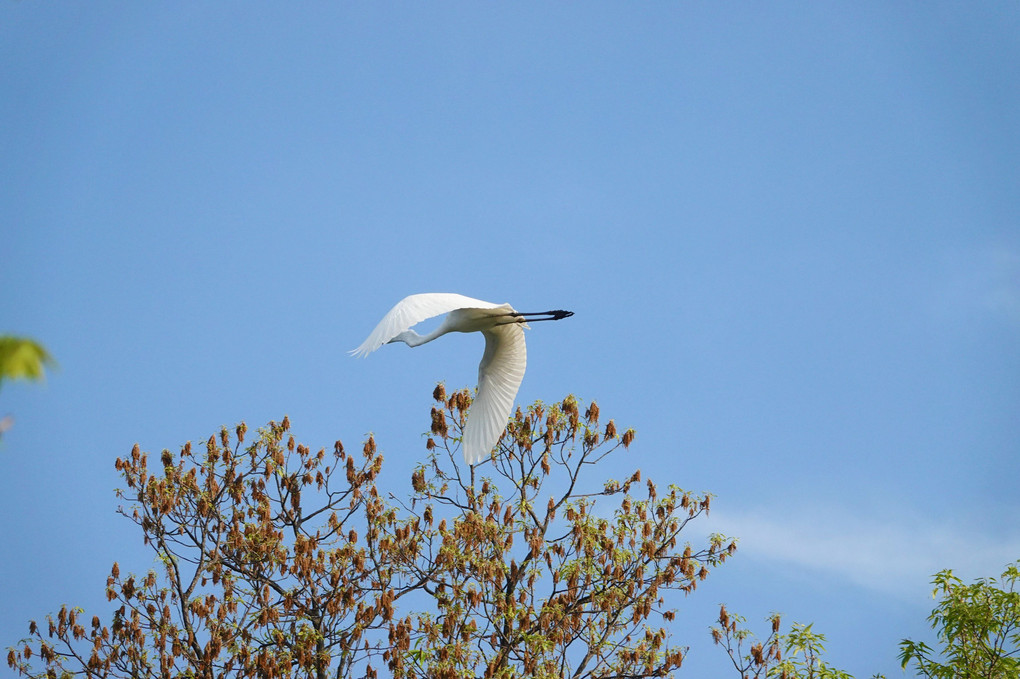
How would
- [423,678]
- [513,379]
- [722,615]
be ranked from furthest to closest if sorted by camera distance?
[513,379]
[722,615]
[423,678]

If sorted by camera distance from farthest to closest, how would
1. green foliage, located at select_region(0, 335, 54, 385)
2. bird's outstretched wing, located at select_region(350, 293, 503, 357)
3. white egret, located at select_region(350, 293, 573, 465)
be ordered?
white egret, located at select_region(350, 293, 573, 465) < bird's outstretched wing, located at select_region(350, 293, 503, 357) < green foliage, located at select_region(0, 335, 54, 385)

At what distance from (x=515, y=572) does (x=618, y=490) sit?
1.00m

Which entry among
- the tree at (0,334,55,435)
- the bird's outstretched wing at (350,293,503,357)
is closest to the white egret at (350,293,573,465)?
Result: the bird's outstretched wing at (350,293,503,357)

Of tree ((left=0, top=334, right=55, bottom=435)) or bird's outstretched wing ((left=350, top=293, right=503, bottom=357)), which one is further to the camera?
bird's outstretched wing ((left=350, top=293, right=503, bottom=357))

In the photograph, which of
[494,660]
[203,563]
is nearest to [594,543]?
[494,660]

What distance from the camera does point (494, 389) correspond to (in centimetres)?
811

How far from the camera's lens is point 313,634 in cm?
661

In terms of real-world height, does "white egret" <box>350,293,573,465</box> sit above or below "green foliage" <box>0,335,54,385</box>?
above

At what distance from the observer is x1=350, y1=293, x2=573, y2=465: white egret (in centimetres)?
709

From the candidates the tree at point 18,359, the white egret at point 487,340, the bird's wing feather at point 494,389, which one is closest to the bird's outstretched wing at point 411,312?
the white egret at point 487,340

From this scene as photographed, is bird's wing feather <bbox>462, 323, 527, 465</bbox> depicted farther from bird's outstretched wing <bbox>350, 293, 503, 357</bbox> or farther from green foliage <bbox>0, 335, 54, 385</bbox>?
green foliage <bbox>0, 335, 54, 385</bbox>

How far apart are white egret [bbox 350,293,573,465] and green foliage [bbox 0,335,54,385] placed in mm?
5304

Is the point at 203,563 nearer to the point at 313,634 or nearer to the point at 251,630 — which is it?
the point at 251,630

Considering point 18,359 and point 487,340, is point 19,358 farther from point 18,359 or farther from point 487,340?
point 487,340
